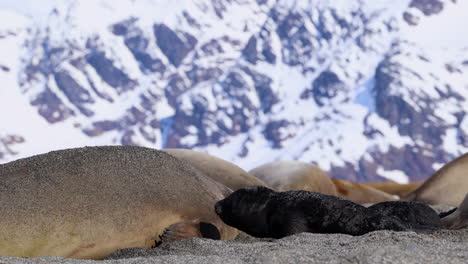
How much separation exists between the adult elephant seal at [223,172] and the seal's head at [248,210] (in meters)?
2.38

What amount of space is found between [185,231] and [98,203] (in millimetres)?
795

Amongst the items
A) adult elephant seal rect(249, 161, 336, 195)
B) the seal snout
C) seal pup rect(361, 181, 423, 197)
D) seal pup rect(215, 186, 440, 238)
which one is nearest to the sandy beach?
seal pup rect(215, 186, 440, 238)

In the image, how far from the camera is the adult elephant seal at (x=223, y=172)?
1009 centimetres

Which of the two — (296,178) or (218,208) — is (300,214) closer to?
(218,208)

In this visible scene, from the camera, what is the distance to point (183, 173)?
7.21m

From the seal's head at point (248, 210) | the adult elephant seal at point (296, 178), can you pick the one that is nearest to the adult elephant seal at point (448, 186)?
the adult elephant seal at point (296, 178)

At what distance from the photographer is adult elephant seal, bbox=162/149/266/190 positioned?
10.1 metres

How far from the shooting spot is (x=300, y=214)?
6938 millimetres

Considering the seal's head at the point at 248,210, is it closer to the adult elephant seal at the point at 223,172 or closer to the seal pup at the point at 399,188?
the adult elephant seal at the point at 223,172

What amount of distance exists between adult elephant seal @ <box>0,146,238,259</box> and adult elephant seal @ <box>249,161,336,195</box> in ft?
18.1

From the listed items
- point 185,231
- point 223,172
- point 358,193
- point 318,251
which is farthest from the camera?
point 358,193

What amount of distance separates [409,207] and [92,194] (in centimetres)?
313

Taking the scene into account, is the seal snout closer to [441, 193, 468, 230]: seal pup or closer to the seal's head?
the seal's head

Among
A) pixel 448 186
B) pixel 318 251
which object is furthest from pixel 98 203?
pixel 448 186
